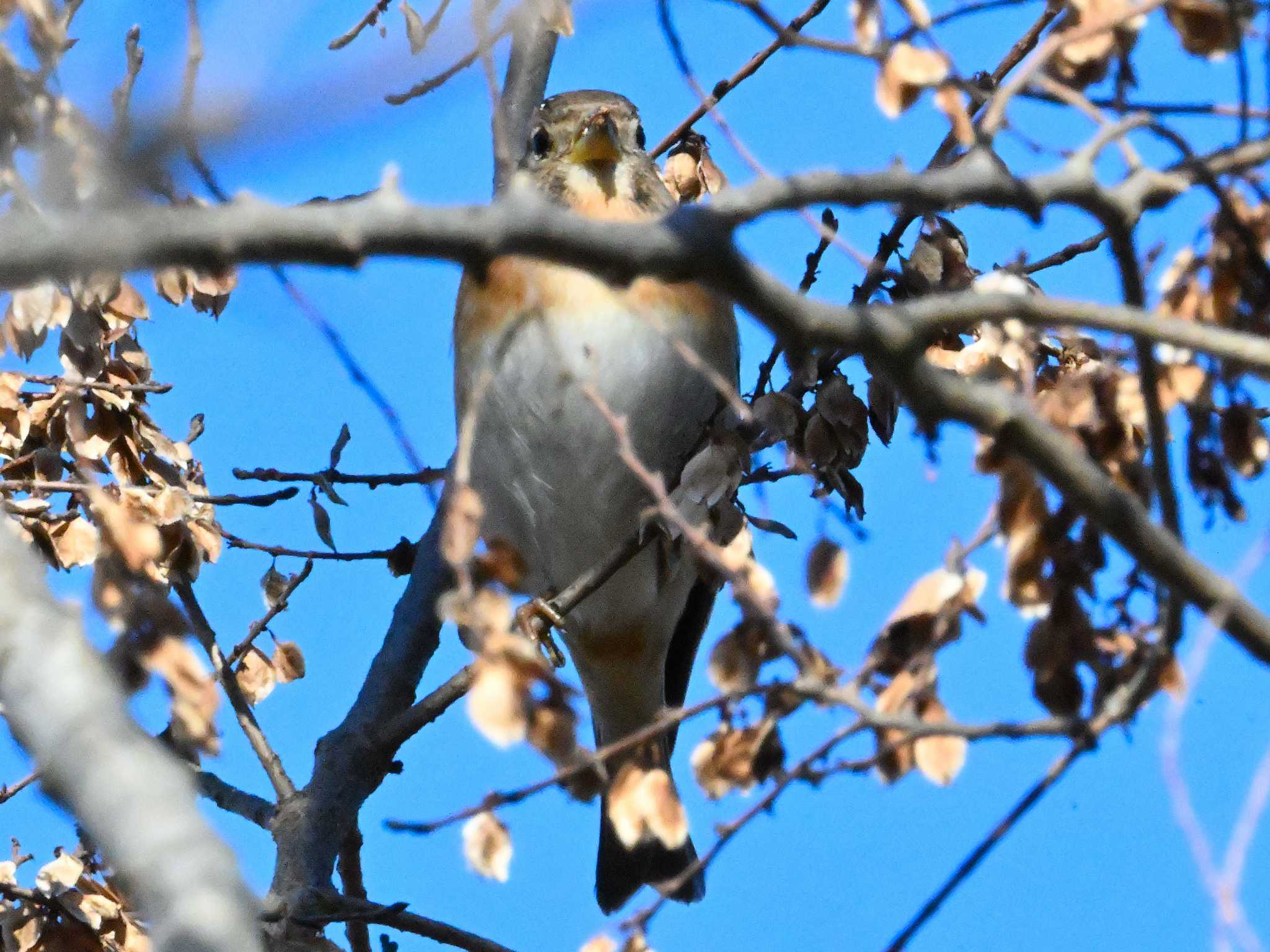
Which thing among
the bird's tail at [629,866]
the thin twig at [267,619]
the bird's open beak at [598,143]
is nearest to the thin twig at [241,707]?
the thin twig at [267,619]

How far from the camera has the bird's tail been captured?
5277 mm

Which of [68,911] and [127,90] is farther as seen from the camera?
[68,911]

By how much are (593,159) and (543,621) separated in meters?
1.46

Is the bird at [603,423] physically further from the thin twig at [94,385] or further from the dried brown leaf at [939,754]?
the dried brown leaf at [939,754]

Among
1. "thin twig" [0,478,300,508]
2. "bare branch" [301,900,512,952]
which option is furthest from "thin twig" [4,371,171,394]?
"bare branch" [301,900,512,952]

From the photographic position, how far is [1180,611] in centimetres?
218

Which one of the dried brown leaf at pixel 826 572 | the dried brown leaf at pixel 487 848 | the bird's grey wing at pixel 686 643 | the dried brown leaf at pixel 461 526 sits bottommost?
the dried brown leaf at pixel 487 848

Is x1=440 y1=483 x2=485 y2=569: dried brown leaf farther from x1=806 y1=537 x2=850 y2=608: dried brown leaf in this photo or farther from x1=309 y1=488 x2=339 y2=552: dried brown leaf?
x1=309 y1=488 x2=339 y2=552: dried brown leaf

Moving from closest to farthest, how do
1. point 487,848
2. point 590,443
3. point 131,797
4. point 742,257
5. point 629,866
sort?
point 131,797
point 742,257
point 487,848
point 590,443
point 629,866

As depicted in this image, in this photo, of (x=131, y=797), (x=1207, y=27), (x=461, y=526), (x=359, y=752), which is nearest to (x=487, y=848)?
(x=461, y=526)

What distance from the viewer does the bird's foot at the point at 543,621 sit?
454cm

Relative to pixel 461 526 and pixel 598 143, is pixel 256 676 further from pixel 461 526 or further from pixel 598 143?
pixel 461 526

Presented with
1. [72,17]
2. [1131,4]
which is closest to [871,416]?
[1131,4]

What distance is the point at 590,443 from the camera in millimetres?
5008
